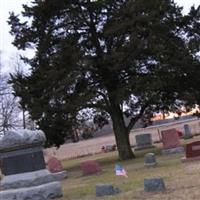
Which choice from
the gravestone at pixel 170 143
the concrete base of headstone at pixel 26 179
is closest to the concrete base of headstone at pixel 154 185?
the concrete base of headstone at pixel 26 179

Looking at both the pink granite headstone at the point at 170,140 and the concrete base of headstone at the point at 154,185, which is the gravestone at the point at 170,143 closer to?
the pink granite headstone at the point at 170,140

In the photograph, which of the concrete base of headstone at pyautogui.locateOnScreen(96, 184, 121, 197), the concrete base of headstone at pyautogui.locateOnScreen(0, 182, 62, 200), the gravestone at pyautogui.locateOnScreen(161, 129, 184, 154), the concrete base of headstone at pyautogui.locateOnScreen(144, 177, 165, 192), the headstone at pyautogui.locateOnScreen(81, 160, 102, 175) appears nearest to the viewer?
the concrete base of headstone at pyautogui.locateOnScreen(144, 177, 165, 192)

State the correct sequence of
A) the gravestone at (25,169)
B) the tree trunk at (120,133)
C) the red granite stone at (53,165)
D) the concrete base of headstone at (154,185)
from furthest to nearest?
the tree trunk at (120,133)
the red granite stone at (53,165)
the gravestone at (25,169)
the concrete base of headstone at (154,185)

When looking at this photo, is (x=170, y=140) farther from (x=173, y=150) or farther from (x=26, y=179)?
(x=26, y=179)

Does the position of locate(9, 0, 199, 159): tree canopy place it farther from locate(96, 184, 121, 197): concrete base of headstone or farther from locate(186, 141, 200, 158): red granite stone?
locate(96, 184, 121, 197): concrete base of headstone

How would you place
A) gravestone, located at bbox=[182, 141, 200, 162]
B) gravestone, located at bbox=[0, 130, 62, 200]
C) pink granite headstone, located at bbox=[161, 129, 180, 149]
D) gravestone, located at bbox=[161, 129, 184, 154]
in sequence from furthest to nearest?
pink granite headstone, located at bbox=[161, 129, 180, 149], gravestone, located at bbox=[161, 129, 184, 154], gravestone, located at bbox=[182, 141, 200, 162], gravestone, located at bbox=[0, 130, 62, 200]

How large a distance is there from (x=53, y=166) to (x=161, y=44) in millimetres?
8585

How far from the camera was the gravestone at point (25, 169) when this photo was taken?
598 inches

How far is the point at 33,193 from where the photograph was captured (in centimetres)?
1503

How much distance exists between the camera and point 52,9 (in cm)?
3350

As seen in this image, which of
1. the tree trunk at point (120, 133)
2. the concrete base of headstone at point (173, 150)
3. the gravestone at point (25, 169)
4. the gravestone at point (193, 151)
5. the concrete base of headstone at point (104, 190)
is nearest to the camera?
the concrete base of headstone at point (104, 190)

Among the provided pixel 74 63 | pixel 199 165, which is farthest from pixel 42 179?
pixel 74 63

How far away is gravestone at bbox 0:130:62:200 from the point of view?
49.8ft

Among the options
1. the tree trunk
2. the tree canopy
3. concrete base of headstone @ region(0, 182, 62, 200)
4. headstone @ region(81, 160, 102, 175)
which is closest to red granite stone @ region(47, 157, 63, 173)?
headstone @ region(81, 160, 102, 175)
